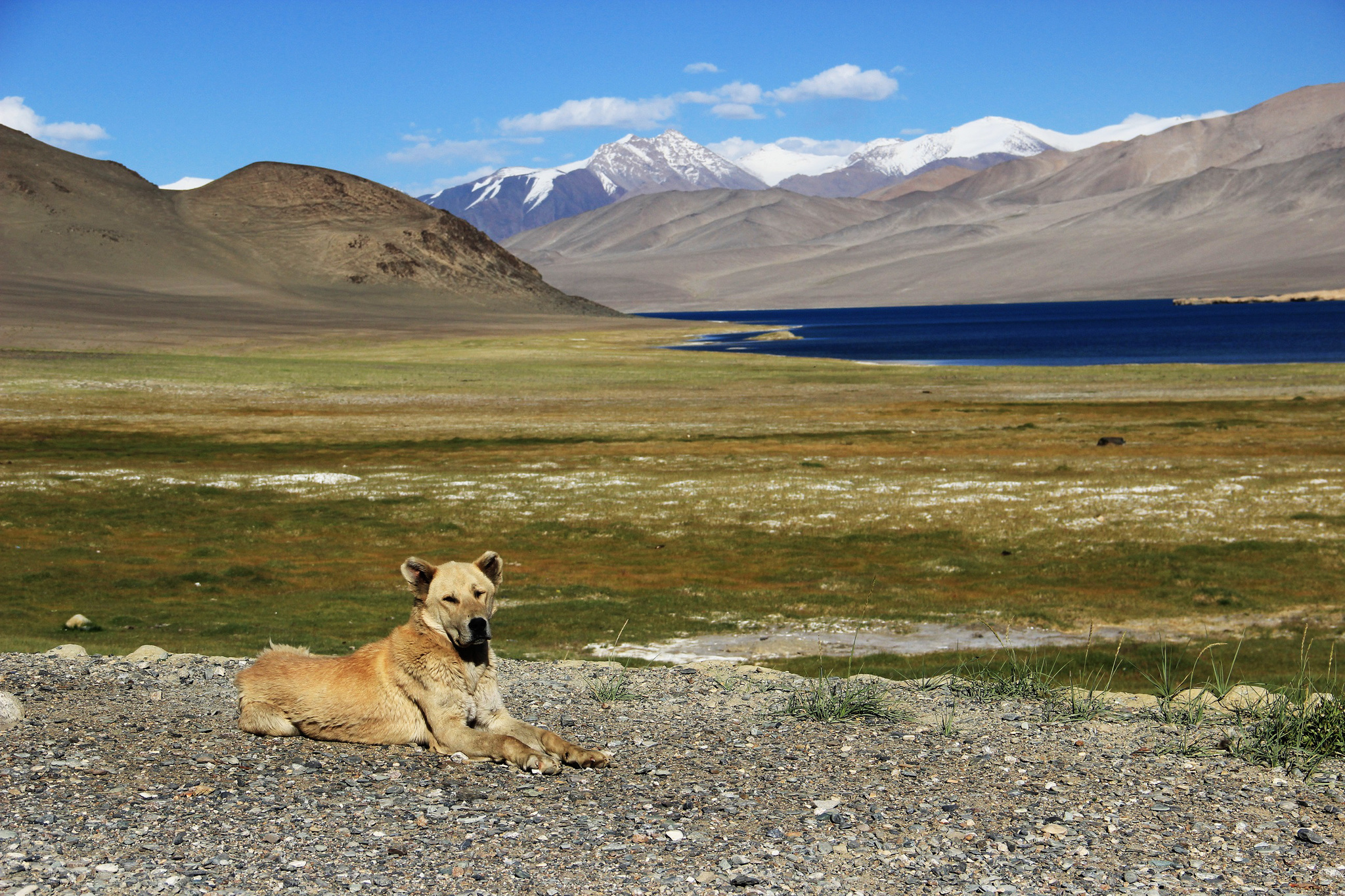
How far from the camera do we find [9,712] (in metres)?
10.5

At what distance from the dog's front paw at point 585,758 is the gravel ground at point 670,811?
0.08 m

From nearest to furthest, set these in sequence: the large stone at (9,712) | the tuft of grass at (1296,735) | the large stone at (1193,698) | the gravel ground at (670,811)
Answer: the gravel ground at (670,811), the tuft of grass at (1296,735), the large stone at (9,712), the large stone at (1193,698)

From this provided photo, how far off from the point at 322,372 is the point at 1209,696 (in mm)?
108928

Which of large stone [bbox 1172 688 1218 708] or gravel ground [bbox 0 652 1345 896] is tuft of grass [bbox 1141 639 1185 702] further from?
gravel ground [bbox 0 652 1345 896]

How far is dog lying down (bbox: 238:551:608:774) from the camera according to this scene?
9.18 m

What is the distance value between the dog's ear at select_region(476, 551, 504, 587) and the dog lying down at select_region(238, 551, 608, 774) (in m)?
0.01

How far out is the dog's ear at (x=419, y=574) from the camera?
902cm

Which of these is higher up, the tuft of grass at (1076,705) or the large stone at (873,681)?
the tuft of grass at (1076,705)

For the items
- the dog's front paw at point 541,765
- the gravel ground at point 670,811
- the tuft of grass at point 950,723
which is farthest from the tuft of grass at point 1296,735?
the dog's front paw at point 541,765

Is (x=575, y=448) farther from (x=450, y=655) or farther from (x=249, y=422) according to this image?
(x=450, y=655)

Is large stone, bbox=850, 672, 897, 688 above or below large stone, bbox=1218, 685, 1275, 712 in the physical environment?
below

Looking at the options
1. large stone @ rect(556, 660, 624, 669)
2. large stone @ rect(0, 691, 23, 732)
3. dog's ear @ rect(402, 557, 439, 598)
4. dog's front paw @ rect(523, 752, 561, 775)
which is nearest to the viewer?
dog's ear @ rect(402, 557, 439, 598)

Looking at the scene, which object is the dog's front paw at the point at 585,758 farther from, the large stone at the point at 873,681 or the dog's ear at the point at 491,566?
the large stone at the point at 873,681

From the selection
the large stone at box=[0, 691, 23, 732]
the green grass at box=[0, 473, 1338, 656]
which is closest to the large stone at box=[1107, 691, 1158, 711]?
the green grass at box=[0, 473, 1338, 656]
